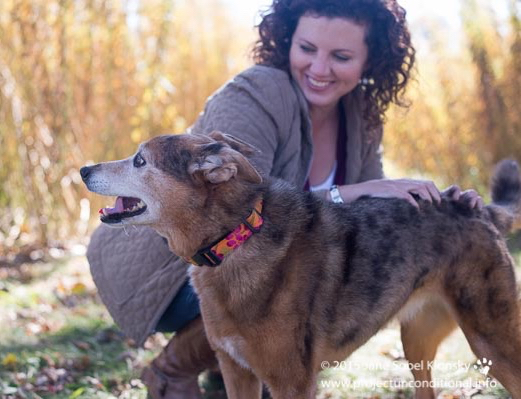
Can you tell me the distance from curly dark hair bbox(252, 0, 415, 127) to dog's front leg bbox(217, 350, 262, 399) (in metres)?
1.75

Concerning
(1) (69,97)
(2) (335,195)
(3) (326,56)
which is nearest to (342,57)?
(3) (326,56)

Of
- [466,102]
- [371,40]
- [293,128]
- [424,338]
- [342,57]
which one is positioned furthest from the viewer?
[466,102]

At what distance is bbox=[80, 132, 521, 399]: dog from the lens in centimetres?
275

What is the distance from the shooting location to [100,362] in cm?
412

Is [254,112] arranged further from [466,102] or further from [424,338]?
[466,102]

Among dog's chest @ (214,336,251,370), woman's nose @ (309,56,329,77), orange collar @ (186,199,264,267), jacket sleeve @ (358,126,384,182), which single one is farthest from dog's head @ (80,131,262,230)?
jacket sleeve @ (358,126,384,182)

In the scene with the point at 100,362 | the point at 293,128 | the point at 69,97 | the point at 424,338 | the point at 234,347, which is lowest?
the point at 100,362

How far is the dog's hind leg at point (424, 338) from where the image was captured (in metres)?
3.33

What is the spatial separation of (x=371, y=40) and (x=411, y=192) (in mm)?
1076

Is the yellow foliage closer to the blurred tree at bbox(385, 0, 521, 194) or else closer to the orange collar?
the orange collar

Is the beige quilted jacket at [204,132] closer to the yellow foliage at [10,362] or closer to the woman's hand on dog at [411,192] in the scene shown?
the woman's hand on dog at [411,192]

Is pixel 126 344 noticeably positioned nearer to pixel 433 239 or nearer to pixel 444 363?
pixel 444 363

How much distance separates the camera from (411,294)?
10.2 ft

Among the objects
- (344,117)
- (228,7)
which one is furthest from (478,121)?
(344,117)
